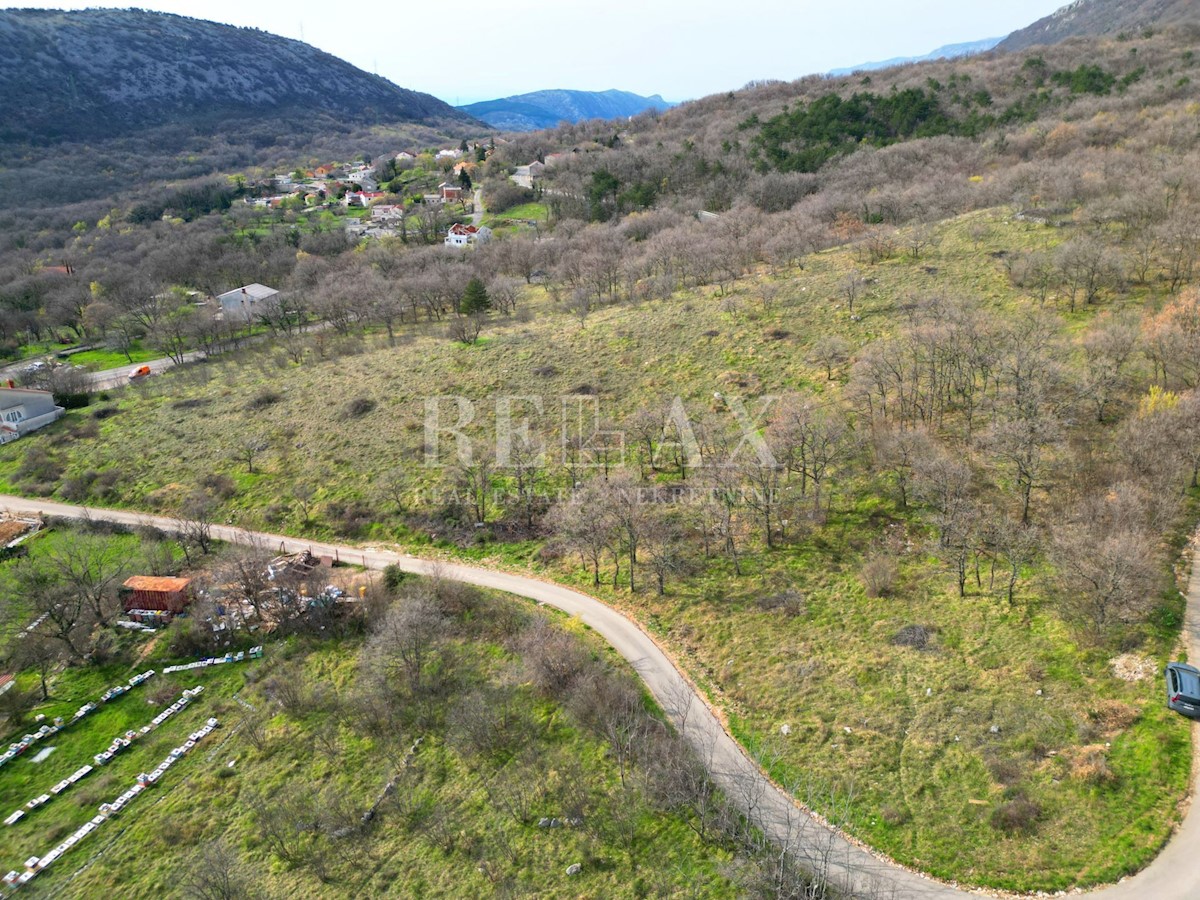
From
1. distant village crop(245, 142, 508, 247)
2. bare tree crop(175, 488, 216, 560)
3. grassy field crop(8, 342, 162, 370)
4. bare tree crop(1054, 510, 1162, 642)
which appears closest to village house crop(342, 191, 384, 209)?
distant village crop(245, 142, 508, 247)

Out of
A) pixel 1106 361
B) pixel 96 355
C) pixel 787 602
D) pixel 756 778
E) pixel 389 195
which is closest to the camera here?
pixel 756 778

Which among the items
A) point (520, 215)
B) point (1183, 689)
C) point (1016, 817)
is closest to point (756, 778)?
point (1016, 817)

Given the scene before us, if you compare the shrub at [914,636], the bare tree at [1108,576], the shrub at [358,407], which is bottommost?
the shrub at [914,636]

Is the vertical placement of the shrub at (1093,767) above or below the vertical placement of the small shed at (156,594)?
above

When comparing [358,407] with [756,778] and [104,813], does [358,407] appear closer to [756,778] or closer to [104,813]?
[104,813]

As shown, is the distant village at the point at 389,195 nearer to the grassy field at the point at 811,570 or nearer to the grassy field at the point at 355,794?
the grassy field at the point at 811,570

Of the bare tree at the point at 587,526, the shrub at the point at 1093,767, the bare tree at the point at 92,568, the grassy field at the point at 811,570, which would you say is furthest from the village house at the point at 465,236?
the shrub at the point at 1093,767

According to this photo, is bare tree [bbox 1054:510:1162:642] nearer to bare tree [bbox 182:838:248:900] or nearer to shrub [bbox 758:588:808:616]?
shrub [bbox 758:588:808:616]
